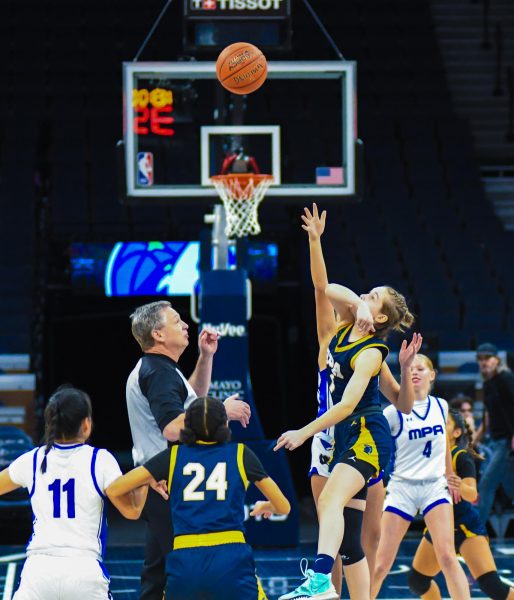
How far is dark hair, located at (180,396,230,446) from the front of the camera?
18.0ft

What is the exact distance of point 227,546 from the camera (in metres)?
5.36

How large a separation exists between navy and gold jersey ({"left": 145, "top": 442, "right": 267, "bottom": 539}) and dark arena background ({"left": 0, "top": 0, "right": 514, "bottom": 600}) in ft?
17.3

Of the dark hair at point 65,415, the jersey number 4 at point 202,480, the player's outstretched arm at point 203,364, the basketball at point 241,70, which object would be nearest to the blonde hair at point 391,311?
the player's outstretched arm at point 203,364

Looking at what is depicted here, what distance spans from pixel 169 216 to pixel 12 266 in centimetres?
236

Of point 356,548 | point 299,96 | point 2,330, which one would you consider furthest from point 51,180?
point 356,548

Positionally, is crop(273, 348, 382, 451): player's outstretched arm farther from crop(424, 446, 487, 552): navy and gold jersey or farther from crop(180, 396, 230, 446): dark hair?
crop(424, 446, 487, 552): navy and gold jersey

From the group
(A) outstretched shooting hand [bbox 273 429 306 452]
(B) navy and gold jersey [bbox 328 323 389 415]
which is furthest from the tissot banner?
(A) outstretched shooting hand [bbox 273 429 306 452]

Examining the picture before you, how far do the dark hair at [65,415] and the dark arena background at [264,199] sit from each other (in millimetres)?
5200

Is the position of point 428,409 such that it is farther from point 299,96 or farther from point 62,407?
point 299,96

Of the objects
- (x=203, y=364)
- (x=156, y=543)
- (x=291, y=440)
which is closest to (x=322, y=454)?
(x=203, y=364)

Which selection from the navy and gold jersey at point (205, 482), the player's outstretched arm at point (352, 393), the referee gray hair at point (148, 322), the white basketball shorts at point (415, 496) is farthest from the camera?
the white basketball shorts at point (415, 496)

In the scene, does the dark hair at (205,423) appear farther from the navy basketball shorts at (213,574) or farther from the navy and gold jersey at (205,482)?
Result: the navy basketball shorts at (213,574)

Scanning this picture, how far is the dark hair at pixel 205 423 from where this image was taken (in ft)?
18.0

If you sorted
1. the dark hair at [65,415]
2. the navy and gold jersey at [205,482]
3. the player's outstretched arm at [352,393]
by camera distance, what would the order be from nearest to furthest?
the navy and gold jersey at [205,482], the dark hair at [65,415], the player's outstretched arm at [352,393]
